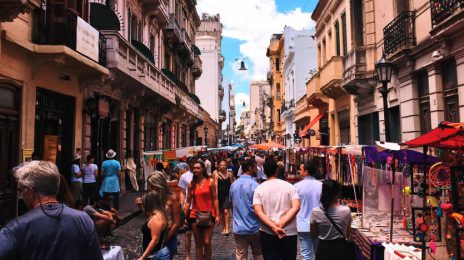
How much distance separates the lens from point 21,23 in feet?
33.8

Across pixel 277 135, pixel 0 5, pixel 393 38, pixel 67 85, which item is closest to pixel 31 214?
pixel 0 5

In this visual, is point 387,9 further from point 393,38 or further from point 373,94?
point 373,94

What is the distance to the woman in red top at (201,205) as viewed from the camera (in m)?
6.48

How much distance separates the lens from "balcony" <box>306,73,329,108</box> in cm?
2419

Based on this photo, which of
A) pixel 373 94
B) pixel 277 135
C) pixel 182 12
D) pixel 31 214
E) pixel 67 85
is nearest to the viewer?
pixel 31 214

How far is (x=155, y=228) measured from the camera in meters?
4.30

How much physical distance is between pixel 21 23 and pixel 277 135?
46899 millimetres

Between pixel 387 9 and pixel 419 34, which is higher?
pixel 387 9

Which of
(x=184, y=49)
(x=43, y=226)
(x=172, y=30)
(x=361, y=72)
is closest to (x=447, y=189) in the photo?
(x=43, y=226)

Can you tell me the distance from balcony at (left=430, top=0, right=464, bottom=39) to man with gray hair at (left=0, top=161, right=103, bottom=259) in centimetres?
906

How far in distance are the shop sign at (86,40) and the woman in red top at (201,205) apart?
22.8 ft

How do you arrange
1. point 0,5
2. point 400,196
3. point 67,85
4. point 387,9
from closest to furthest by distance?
point 400,196 → point 0,5 → point 67,85 → point 387,9

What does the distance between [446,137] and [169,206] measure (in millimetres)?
3272

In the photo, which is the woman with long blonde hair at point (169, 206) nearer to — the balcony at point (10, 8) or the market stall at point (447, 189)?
the market stall at point (447, 189)
